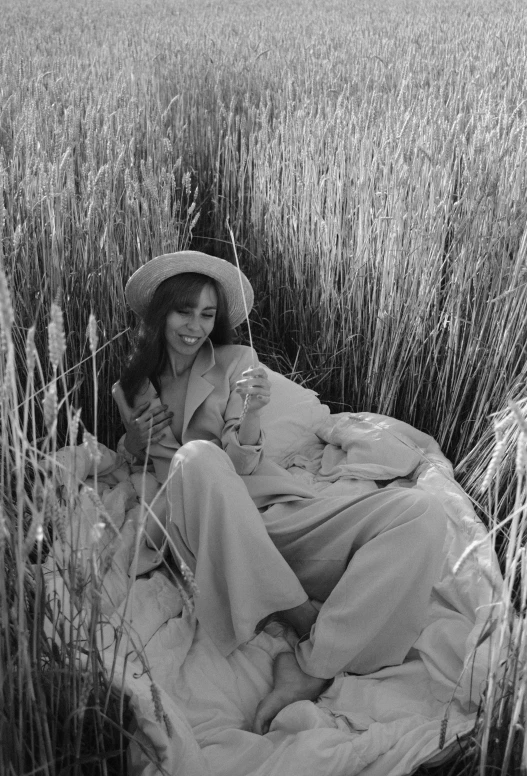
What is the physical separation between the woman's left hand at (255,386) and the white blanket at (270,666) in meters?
0.36

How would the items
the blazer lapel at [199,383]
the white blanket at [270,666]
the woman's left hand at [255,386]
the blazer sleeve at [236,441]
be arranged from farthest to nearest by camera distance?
the blazer lapel at [199,383] < the blazer sleeve at [236,441] < the woman's left hand at [255,386] < the white blanket at [270,666]

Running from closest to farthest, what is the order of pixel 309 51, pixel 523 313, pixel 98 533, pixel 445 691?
1. pixel 98 533
2. pixel 445 691
3. pixel 523 313
4. pixel 309 51

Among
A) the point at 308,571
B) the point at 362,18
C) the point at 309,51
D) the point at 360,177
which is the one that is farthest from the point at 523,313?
the point at 362,18

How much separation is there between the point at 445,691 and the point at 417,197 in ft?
4.12

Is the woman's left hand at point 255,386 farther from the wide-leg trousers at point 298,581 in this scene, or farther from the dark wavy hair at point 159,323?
the dark wavy hair at point 159,323

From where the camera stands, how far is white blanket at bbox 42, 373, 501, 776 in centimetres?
126

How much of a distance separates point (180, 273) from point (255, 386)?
361mm

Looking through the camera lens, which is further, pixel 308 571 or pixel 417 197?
pixel 417 197

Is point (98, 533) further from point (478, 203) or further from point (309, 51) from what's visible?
point (309, 51)

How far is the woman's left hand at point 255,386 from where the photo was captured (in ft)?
5.42

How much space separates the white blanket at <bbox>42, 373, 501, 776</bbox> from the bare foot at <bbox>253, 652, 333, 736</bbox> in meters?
0.03

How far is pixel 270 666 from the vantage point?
1597 millimetres

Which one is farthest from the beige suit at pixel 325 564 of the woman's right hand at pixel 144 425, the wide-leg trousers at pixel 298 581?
the woman's right hand at pixel 144 425

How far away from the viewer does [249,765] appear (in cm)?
134
